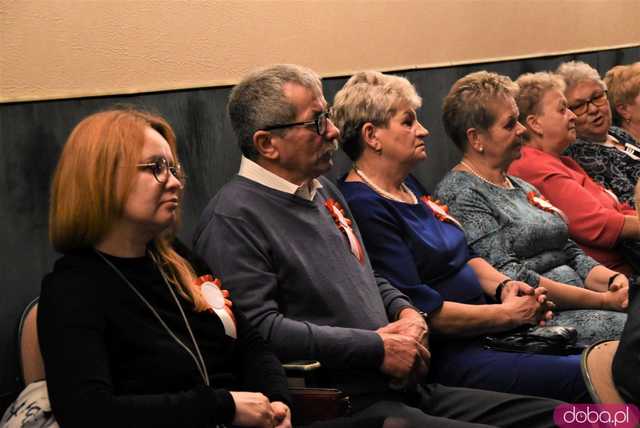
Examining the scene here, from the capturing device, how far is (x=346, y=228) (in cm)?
319

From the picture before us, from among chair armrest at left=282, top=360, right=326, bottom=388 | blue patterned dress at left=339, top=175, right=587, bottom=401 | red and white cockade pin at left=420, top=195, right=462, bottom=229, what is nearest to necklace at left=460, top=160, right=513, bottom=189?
red and white cockade pin at left=420, top=195, right=462, bottom=229

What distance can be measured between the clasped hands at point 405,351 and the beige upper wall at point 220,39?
114 centimetres

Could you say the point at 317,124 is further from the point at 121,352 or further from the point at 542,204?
the point at 542,204

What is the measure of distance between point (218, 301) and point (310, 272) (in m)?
0.38

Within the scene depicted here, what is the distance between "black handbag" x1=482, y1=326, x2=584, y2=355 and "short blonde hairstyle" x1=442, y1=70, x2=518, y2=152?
954 mm

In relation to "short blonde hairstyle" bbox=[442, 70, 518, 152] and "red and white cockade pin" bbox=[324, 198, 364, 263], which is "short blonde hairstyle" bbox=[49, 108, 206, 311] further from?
"short blonde hairstyle" bbox=[442, 70, 518, 152]

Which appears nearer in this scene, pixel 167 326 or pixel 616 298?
pixel 167 326

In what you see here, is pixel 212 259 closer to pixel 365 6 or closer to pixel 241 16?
pixel 241 16

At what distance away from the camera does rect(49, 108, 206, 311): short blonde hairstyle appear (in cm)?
235

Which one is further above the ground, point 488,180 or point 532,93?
point 532,93

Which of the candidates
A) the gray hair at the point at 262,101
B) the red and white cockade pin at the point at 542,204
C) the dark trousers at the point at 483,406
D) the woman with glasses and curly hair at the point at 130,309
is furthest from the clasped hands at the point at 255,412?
the red and white cockade pin at the point at 542,204

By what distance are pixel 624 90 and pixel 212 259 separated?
349 centimetres

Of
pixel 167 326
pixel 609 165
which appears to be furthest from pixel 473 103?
pixel 167 326

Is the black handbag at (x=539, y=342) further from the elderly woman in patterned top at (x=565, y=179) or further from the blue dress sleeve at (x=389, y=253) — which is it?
the elderly woman in patterned top at (x=565, y=179)
